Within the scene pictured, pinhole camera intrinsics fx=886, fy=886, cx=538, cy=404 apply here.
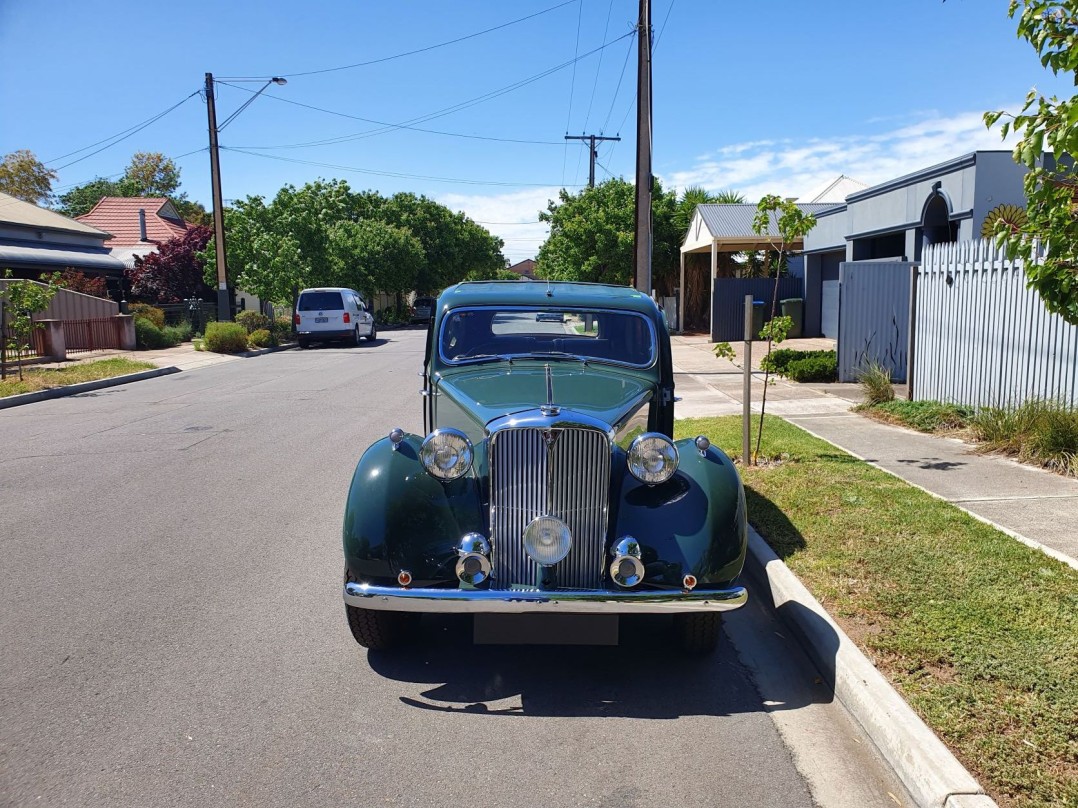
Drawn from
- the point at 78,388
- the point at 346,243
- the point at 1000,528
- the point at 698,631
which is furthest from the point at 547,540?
the point at 346,243

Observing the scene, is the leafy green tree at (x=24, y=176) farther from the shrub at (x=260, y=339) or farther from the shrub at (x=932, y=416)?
the shrub at (x=932, y=416)

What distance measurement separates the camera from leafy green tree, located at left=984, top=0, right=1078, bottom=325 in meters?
3.85

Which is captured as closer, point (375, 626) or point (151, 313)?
point (375, 626)

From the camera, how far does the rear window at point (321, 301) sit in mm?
27859

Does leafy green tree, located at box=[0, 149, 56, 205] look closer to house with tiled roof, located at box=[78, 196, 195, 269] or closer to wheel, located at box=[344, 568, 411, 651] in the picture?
house with tiled roof, located at box=[78, 196, 195, 269]

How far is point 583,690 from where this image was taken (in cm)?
414

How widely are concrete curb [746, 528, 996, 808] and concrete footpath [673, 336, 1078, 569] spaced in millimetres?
1756

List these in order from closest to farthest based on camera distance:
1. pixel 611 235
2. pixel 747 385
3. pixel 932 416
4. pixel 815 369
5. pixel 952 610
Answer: pixel 952 610 → pixel 747 385 → pixel 932 416 → pixel 815 369 → pixel 611 235

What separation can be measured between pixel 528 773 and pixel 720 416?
872cm

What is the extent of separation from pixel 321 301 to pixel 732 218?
1311 centimetres

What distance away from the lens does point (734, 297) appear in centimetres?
2647

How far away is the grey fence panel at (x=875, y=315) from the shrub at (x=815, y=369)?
9.5 inches

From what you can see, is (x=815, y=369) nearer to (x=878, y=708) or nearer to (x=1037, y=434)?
(x=1037, y=434)

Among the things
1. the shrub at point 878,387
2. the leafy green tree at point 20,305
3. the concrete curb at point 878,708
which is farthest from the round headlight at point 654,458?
the leafy green tree at point 20,305
